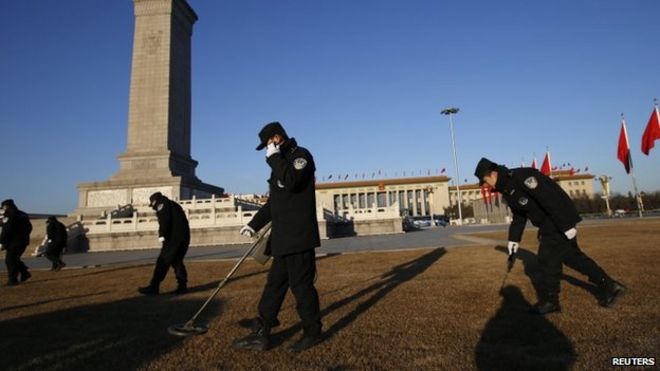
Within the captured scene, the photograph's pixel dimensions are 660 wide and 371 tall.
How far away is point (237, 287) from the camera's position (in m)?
6.68

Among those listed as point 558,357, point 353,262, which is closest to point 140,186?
point 353,262

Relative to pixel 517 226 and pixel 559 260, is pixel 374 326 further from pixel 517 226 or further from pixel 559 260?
pixel 517 226

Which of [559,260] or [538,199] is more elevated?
[538,199]

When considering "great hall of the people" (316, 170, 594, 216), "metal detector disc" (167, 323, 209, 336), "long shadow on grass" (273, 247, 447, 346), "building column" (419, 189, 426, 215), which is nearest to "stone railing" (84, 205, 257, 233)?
"long shadow on grass" (273, 247, 447, 346)

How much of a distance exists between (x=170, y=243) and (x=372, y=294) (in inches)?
143

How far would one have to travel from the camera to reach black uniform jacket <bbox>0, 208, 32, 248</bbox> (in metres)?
8.62

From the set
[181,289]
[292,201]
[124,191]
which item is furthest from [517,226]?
[124,191]

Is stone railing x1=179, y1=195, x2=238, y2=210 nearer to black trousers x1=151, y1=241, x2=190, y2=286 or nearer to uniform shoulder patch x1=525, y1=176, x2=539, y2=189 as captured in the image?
black trousers x1=151, y1=241, x2=190, y2=286

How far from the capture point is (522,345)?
10.2 feet

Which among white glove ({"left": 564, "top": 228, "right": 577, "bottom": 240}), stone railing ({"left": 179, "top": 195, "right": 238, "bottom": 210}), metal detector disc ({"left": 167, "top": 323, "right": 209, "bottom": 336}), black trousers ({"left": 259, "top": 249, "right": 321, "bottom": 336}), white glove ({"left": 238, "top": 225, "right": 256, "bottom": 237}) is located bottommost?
metal detector disc ({"left": 167, "top": 323, "right": 209, "bottom": 336})

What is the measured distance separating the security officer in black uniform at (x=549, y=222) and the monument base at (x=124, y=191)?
95.1ft

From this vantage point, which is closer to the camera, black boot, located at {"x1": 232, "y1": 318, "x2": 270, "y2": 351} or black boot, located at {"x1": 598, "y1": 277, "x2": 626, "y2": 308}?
black boot, located at {"x1": 232, "y1": 318, "x2": 270, "y2": 351}

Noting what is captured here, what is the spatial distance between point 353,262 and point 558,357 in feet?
23.2
